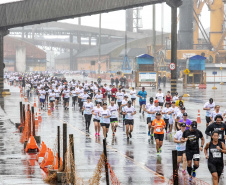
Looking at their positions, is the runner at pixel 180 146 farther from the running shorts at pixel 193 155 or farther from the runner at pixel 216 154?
the runner at pixel 216 154

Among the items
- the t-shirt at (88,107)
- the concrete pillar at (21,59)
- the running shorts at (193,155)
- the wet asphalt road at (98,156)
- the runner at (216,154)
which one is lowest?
the wet asphalt road at (98,156)

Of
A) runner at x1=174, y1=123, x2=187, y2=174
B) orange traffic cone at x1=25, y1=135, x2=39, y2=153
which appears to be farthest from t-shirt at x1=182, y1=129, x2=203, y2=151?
orange traffic cone at x1=25, y1=135, x2=39, y2=153

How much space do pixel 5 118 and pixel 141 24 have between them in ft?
405

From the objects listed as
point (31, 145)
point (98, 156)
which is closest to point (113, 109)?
point (31, 145)

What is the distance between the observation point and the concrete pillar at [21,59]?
129m

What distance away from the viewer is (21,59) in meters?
129

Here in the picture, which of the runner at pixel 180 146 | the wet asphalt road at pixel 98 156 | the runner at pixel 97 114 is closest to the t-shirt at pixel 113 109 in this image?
the runner at pixel 97 114

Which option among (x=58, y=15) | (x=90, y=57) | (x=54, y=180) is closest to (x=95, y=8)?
(x=58, y=15)

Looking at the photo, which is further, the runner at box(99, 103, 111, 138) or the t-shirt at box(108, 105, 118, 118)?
the t-shirt at box(108, 105, 118, 118)

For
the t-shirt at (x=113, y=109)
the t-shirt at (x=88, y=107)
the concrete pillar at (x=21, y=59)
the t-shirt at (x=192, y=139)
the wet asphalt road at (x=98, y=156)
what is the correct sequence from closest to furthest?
the t-shirt at (x=192, y=139)
the wet asphalt road at (x=98, y=156)
the t-shirt at (x=113, y=109)
the t-shirt at (x=88, y=107)
the concrete pillar at (x=21, y=59)

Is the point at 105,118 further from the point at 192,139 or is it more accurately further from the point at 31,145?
the point at 192,139

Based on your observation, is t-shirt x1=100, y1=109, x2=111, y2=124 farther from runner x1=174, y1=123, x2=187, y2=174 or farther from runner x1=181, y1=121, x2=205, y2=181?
runner x1=181, y1=121, x2=205, y2=181

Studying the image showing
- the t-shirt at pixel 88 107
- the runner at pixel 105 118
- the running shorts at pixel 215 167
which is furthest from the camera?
the t-shirt at pixel 88 107

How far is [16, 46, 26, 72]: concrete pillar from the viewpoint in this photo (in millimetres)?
128875
